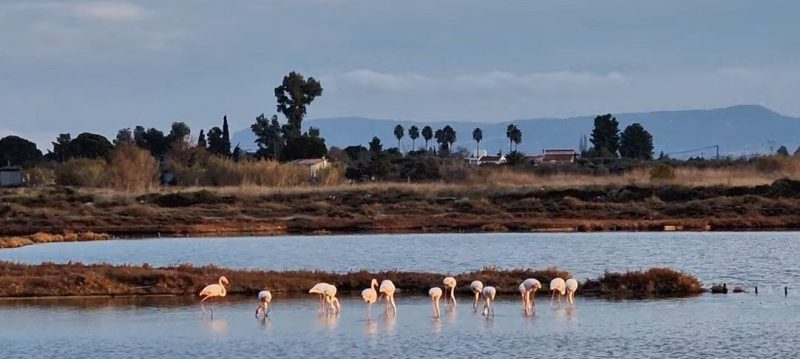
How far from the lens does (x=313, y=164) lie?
121 m

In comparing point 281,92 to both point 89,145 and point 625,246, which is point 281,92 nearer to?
point 89,145

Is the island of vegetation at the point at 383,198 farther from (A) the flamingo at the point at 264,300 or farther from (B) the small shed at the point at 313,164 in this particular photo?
(A) the flamingo at the point at 264,300

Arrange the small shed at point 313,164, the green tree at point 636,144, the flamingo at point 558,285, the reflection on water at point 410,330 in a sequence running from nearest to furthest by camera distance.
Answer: the reflection on water at point 410,330
the flamingo at point 558,285
the small shed at point 313,164
the green tree at point 636,144

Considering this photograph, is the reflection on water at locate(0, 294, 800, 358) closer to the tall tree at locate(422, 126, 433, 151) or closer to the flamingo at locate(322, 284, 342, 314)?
the flamingo at locate(322, 284, 342, 314)

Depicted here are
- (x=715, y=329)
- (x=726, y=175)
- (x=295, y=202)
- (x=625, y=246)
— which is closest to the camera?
(x=715, y=329)

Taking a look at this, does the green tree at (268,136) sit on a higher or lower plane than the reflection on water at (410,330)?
higher

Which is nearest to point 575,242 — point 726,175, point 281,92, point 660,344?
point 660,344

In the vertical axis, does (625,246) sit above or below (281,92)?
below

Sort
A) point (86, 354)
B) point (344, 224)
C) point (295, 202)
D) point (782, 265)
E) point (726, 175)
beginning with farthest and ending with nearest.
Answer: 1. point (726, 175)
2. point (295, 202)
3. point (344, 224)
4. point (782, 265)
5. point (86, 354)

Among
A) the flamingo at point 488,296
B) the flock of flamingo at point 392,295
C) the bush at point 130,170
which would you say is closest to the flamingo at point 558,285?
the flock of flamingo at point 392,295

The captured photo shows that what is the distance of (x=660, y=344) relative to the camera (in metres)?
23.4

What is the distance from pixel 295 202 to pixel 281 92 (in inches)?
2640

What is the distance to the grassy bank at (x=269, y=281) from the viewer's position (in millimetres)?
32781

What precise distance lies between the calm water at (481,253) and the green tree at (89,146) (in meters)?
84.0
